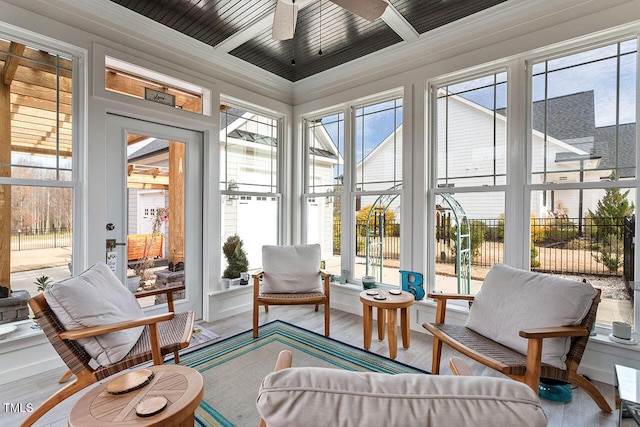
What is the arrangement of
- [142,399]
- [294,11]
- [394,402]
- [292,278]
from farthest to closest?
[292,278] → [294,11] → [142,399] → [394,402]

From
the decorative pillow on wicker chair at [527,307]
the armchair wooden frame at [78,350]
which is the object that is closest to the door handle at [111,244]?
the armchair wooden frame at [78,350]

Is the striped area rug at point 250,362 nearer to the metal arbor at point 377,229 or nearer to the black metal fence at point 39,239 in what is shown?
the metal arbor at point 377,229

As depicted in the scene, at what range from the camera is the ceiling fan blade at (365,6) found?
1.93 m

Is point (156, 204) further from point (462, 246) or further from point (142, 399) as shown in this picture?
point (462, 246)

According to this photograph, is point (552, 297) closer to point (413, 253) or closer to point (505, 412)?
point (413, 253)

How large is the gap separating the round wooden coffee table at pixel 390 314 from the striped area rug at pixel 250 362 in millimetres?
154

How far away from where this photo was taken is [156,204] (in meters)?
3.33

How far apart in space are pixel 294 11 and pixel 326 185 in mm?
2465

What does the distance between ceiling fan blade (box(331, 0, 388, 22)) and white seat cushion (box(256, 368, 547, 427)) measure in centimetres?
205

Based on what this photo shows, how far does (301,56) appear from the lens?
3.81 meters

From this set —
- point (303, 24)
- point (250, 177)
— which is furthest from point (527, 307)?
point (250, 177)

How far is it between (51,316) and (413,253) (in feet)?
10.1

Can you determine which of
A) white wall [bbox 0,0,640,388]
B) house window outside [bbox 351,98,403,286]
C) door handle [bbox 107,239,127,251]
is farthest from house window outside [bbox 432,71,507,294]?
door handle [bbox 107,239,127,251]

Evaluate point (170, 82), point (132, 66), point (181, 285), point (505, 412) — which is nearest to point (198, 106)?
point (170, 82)
